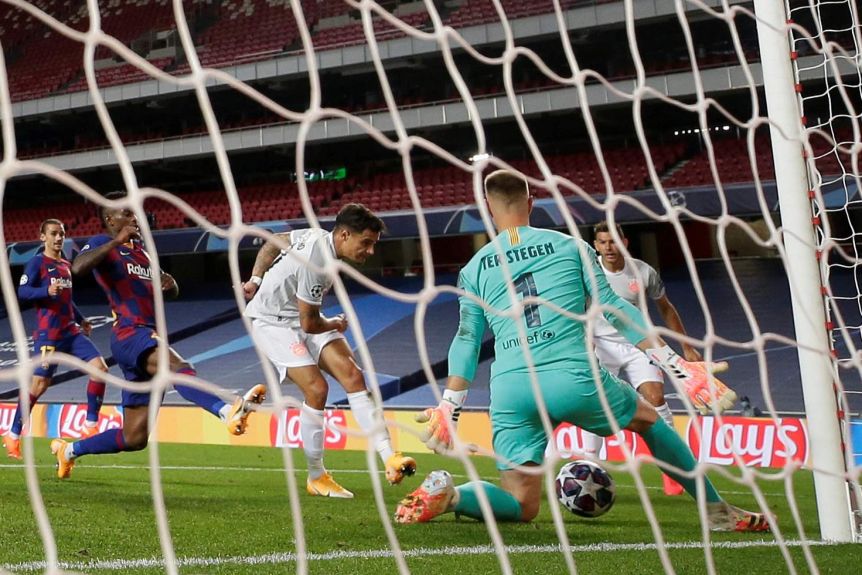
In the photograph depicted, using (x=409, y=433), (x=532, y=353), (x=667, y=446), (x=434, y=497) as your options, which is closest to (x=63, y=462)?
(x=409, y=433)

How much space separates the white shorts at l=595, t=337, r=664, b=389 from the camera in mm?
6031

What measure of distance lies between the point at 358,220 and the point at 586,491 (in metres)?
1.76

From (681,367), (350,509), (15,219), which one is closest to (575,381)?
(681,367)

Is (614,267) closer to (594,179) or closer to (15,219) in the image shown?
(594,179)

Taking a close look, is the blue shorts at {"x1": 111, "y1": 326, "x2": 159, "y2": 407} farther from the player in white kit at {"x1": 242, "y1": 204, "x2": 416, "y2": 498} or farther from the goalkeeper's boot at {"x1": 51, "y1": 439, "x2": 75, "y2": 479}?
the goalkeeper's boot at {"x1": 51, "y1": 439, "x2": 75, "y2": 479}

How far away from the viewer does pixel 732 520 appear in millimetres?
4188

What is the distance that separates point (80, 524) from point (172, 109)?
20.2 meters

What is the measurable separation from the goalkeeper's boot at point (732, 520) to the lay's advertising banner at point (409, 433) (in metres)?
2.11

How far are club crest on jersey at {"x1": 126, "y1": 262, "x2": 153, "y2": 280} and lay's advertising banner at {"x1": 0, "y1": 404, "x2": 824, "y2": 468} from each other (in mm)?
1591

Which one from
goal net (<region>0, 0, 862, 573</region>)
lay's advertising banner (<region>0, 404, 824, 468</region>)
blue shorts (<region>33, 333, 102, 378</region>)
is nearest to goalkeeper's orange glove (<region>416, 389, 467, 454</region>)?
goal net (<region>0, 0, 862, 573</region>)

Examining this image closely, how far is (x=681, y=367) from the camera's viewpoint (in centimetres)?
333

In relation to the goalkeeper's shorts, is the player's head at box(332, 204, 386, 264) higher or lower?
higher

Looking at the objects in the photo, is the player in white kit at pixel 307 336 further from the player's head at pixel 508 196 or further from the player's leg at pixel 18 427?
the player's leg at pixel 18 427

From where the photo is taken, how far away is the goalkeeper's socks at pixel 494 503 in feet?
12.4
